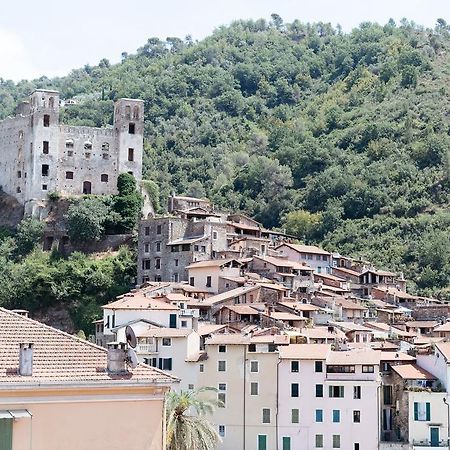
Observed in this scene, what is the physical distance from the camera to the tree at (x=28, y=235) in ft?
297

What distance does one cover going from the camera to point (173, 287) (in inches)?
2968

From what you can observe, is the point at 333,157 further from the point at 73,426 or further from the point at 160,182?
the point at 73,426

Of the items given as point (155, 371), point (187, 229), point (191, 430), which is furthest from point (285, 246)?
point (155, 371)

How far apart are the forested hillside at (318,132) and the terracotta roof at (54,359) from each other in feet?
263

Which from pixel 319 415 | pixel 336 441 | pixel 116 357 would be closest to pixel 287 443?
pixel 319 415

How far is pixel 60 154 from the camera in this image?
94.3m

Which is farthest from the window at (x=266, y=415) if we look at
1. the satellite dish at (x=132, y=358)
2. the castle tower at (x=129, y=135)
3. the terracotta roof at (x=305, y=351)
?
the satellite dish at (x=132, y=358)

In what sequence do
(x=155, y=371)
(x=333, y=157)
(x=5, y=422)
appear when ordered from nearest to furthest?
(x=5, y=422)
(x=155, y=371)
(x=333, y=157)

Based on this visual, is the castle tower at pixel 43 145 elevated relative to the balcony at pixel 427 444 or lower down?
elevated

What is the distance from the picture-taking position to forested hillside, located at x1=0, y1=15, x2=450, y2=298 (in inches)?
4358

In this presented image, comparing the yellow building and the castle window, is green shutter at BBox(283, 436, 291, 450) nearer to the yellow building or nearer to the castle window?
the yellow building

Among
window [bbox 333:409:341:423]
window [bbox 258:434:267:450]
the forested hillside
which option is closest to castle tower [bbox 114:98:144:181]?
the forested hillside

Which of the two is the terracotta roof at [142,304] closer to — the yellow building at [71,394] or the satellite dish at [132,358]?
the yellow building at [71,394]

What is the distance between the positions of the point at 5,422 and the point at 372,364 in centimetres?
4325
